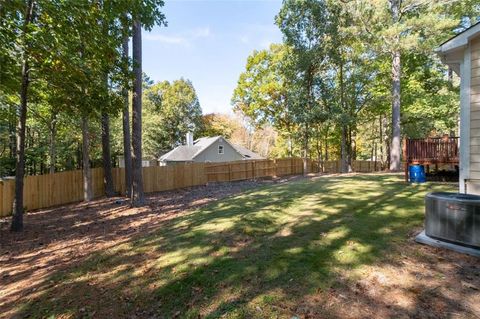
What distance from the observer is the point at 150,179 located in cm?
1442

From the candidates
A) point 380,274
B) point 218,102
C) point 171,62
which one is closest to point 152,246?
point 380,274

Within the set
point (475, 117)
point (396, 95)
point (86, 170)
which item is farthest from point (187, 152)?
point (475, 117)

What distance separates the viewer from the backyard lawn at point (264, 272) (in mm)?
2938

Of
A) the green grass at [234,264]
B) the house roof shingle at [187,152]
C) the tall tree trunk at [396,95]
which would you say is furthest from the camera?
the house roof shingle at [187,152]

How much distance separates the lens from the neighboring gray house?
27.7 m

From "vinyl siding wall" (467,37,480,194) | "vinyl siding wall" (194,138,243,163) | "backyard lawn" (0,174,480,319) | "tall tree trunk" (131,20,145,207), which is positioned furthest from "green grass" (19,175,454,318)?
"vinyl siding wall" (194,138,243,163)

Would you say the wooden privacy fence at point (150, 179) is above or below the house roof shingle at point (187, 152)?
below

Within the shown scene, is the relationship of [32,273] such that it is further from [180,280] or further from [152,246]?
[180,280]

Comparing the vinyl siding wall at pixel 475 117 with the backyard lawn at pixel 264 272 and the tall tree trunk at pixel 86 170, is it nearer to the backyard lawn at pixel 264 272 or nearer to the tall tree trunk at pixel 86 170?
the backyard lawn at pixel 264 272

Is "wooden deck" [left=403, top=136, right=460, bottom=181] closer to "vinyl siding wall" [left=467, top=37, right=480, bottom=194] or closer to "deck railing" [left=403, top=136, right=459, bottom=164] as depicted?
"deck railing" [left=403, top=136, right=459, bottom=164]

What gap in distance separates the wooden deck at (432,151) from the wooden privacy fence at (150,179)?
11.0 meters

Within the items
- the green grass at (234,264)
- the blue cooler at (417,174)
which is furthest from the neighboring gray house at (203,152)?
the green grass at (234,264)

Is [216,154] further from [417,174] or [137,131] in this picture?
[417,174]

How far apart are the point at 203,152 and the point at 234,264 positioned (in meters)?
24.4
